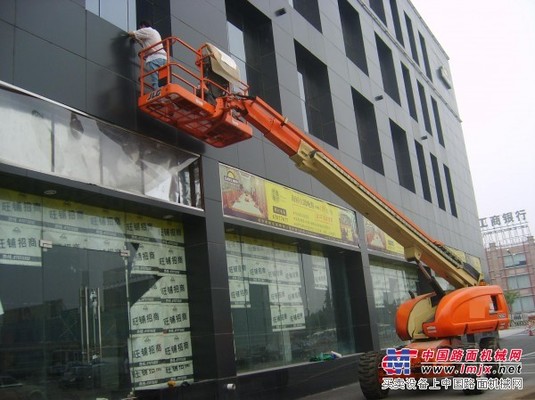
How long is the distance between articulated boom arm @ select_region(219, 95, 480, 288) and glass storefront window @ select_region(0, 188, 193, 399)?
3.05 metres

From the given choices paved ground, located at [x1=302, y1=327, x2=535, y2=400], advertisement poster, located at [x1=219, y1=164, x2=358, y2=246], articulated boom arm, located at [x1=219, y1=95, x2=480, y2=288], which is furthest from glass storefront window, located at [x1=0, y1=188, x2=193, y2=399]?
paved ground, located at [x1=302, y1=327, x2=535, y2=400]

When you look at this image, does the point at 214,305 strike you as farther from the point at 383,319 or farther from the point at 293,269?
the point at 383,319

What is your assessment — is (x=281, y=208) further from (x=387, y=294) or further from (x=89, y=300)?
(x=387, y=294)

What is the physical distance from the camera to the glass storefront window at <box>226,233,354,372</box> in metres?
12.9

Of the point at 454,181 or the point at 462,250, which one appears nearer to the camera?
the point at 462,250

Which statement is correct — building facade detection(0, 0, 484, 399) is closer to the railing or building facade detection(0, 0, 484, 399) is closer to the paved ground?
the railing

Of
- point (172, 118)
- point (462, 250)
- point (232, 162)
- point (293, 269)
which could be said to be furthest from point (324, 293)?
point (462, 250)

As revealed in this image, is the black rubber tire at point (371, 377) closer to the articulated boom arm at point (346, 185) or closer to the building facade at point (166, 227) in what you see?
the building facade at point (166, 227)

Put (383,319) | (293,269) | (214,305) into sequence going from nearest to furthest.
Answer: (214,305) → (293,269) → (383,319)

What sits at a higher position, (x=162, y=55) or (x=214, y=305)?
(x=162, y=55)

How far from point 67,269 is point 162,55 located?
470cm

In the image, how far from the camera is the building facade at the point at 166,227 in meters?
8.54

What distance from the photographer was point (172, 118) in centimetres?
1061

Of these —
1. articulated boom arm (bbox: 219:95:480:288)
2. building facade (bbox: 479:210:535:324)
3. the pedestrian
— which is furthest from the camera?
building facade (bbox: 479:210:535:324)
